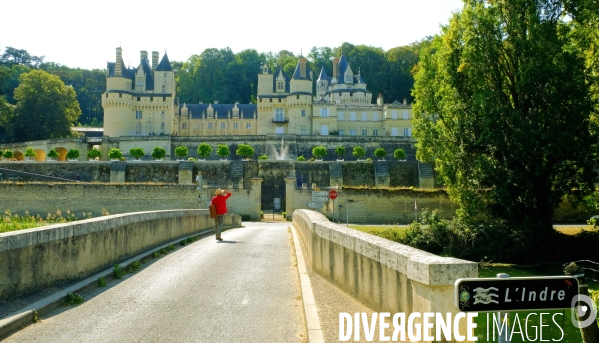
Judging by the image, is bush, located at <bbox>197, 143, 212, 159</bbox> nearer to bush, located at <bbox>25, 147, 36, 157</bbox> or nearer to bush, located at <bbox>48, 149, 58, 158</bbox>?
bush, located at <bbox>48, 149, 58, 158</bbox>

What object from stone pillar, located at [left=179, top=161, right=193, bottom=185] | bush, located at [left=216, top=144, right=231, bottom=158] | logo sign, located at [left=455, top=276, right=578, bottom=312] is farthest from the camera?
bush, located at [left=216, top=144, right=231, bottom=158]

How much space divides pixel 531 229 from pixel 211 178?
3151 cm

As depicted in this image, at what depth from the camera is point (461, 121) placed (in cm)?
2444

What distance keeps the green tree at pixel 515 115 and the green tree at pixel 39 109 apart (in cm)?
5608

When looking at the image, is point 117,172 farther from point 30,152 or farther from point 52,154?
point 30,152

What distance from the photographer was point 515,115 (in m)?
22.7

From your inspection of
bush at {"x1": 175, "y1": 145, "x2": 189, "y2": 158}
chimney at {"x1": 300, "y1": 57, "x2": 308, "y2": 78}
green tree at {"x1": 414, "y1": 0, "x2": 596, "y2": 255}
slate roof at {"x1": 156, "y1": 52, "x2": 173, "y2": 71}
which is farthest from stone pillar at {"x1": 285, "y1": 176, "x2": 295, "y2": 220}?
slate roof at {"x1": 156, "y1": 52, "x2": 173, "y2": 71}

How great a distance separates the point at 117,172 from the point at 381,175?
2220 cm

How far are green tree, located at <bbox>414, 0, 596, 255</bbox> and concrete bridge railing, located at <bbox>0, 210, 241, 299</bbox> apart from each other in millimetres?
15569

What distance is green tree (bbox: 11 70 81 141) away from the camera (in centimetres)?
6881

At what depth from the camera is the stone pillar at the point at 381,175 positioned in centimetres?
5041

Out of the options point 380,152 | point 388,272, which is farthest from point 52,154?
point 388,272

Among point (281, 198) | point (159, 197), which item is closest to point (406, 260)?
point (159, 197)

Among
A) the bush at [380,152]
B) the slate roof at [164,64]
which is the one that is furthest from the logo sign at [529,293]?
the slate roof at [164,64]
